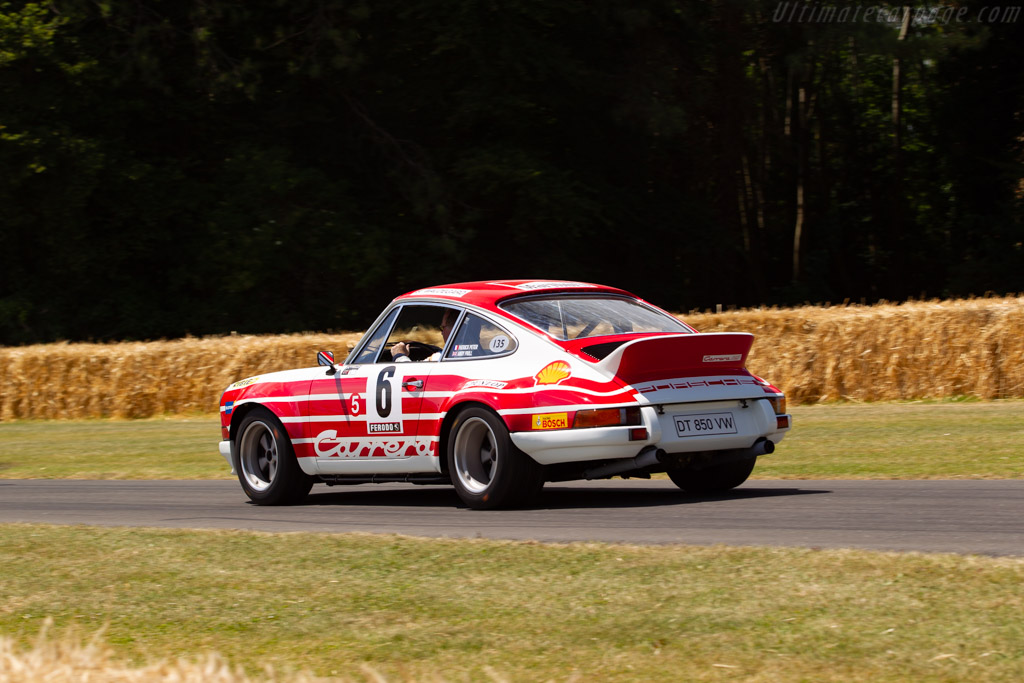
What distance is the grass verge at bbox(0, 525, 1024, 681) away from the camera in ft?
15.2

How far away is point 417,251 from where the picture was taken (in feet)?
118

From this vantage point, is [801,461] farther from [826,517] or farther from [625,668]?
[625,668]

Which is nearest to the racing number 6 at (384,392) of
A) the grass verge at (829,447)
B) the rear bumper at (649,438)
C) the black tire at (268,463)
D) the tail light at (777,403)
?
the black tire at (268,463)

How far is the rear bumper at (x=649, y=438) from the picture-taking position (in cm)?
852

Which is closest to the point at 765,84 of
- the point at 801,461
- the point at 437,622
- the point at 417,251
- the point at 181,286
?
the point at 417,251

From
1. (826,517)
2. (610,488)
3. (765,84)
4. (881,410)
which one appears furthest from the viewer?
A: (765,84)

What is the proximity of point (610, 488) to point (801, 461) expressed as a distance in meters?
2.41

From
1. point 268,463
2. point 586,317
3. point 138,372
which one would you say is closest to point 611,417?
point 586,317

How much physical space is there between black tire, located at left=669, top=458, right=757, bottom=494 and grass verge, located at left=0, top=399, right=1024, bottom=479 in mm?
1429

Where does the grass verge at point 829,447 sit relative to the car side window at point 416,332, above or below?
below

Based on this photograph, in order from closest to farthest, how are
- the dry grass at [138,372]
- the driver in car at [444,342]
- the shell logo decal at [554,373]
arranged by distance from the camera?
the shell logo decal at [554,373] < the driver in car at [444,342] < the dry grass at [138,372]

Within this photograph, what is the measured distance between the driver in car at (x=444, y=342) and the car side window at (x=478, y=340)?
0.50ft

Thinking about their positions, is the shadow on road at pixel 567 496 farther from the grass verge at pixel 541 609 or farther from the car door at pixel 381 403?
the grass verge at pixel 541 609

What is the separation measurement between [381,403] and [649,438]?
2273mm
